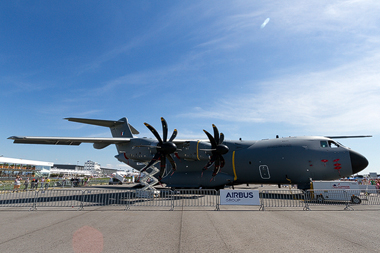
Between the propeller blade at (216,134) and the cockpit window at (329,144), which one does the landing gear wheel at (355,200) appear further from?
the propeller blade at (216,134)

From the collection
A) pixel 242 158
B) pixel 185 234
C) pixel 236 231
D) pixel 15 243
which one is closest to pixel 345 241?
pixel 236 231

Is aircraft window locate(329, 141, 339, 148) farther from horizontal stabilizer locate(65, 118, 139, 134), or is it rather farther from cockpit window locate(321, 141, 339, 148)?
horizontal stabilizer locate(65, 118, 139, 134)

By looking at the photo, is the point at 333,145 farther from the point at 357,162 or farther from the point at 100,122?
the point at 100,122

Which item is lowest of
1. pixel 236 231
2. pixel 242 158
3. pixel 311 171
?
pixel 236 231

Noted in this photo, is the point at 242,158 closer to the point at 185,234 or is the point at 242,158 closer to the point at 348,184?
the point at 348,184

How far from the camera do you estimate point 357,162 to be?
49.1 feet

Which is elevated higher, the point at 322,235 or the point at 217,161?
the point at 217,161

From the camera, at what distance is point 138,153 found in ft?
61.3

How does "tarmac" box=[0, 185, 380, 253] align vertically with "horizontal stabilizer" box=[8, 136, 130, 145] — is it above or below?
below

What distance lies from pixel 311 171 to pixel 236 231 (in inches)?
459

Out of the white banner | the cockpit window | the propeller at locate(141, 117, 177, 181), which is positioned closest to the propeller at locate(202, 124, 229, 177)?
the propeller at locate(141, 117, 177, 181)

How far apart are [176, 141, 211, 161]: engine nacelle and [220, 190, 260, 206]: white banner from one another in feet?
19.7

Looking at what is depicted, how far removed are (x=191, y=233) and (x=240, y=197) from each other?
5.99m

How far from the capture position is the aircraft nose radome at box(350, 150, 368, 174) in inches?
590
